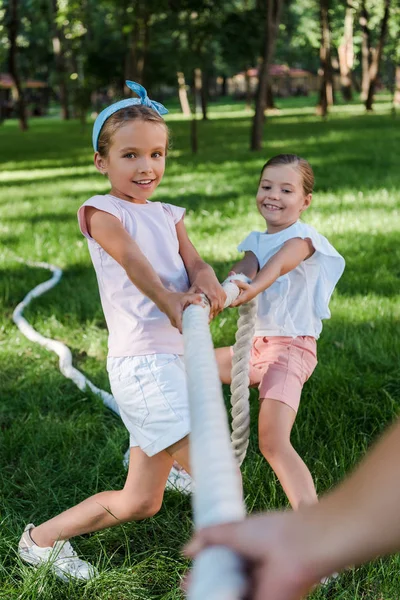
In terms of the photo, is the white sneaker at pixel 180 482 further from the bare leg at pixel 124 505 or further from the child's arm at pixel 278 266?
the child's arm at pixel 278 266

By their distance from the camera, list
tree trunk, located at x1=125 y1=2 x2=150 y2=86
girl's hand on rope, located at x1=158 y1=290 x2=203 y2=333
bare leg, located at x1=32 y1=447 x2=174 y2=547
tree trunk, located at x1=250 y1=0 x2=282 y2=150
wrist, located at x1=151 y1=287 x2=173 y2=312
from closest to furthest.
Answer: girl's hand on rope, located at x1=158 y1=290 x2=203 y2=333, wrist, located at x1=151 y1=287 x2=173 y2=312, bare leg, located at x1=32 y1=447 x2=174 y2=547, tree trunk, located at x1=250 y1=0 x2=282 y2=150, tree trunk, located at x1=125 y1=2 x2=150 y2=86

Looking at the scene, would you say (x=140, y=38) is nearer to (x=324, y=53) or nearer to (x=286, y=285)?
(x=324, y=53)

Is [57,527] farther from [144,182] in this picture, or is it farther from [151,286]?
[144,182]

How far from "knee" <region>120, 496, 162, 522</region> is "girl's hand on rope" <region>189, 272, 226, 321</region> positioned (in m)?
0.57

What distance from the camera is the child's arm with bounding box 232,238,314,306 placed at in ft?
7.28

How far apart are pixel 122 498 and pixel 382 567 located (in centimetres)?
74

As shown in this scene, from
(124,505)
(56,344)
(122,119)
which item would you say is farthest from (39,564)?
(56,344)

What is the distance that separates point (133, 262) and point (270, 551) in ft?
4.54

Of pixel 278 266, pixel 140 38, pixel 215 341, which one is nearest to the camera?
pixel 278 266

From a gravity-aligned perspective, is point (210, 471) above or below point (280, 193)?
above

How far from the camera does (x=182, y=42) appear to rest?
19.5m

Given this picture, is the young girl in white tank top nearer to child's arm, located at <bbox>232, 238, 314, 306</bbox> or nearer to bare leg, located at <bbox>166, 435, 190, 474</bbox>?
bare leg, located at <bbox>166, 435, 190, 474</bbox>

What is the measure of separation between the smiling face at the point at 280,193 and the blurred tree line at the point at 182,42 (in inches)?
405

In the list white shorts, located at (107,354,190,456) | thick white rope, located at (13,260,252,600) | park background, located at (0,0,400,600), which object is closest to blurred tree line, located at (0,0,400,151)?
park background, located at (0,0,400,600)
